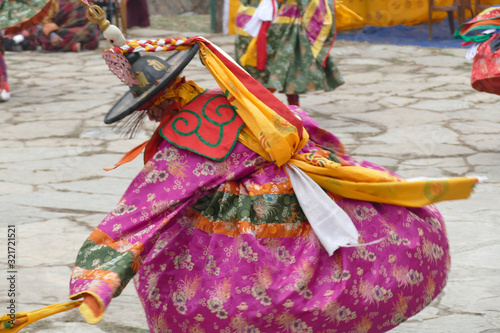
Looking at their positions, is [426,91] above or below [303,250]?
below

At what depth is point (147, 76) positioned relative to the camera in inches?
88.0

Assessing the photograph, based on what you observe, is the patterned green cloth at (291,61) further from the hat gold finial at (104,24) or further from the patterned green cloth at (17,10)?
the hat gold finial at (104,24)

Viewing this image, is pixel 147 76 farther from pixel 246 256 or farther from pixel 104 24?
pixel 246 256

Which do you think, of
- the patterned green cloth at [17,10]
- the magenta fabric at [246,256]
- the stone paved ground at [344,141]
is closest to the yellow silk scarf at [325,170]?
the magenta fabric at [246,256]

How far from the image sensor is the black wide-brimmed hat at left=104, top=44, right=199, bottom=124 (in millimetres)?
2201

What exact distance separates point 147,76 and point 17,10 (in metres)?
4.56

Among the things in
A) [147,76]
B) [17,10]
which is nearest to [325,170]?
[147,76]

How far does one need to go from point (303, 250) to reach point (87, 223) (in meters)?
2.03

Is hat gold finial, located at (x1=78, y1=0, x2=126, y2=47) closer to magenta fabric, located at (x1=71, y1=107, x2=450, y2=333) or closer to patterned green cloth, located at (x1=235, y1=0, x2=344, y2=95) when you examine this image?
magenta fabric, located at (x1=71, y1=107, x2=450, y2=333)

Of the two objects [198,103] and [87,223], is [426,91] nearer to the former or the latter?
[87,223]

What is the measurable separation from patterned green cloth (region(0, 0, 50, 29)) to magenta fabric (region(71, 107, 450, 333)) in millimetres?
4510

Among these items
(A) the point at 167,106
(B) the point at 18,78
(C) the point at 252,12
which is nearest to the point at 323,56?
(C) the point at 252,12

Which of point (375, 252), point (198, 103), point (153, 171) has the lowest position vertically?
point (375, 252)

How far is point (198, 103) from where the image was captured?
7.57 ft
